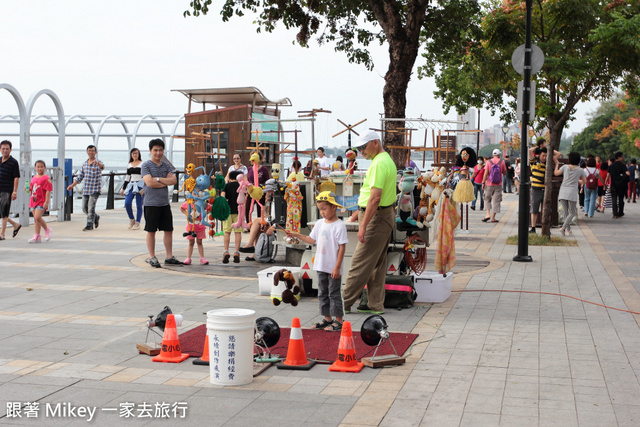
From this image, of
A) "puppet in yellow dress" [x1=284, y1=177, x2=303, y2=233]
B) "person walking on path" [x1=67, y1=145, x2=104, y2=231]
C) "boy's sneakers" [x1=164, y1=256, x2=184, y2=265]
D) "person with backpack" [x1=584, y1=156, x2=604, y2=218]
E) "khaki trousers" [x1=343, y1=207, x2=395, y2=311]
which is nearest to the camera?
"khaki trousers" [x1=343, y1=207, x2=395, y2=311]

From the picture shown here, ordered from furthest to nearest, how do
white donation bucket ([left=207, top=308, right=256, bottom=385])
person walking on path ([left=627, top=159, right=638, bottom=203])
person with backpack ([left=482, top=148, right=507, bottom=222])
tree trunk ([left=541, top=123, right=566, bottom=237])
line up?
person walking on path ([left=627, top=159, right=638, bottom=203])
person with backpack ([left=482, top=148, right=507, bottom=222])
tree trunk ([left=541, top=123, right=566, bottom=237])
white donation bucket ([left=207, top=308, right=256, bottom=385])

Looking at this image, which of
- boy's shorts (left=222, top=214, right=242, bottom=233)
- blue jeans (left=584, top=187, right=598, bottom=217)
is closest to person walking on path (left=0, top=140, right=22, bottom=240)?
boy's shorts (left=222, top=214, right=242, bottom=233)

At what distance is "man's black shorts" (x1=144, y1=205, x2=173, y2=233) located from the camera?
11273 millimetres

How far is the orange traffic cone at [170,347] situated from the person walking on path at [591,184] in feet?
60.7

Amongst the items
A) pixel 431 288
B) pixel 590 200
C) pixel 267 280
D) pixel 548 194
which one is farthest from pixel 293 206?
pixel 590 200

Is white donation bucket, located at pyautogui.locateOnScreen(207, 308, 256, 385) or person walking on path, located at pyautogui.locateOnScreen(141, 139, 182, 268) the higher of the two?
person walking on path, located at pyautogui.locateOnScreen(141, 139, 182, 268)

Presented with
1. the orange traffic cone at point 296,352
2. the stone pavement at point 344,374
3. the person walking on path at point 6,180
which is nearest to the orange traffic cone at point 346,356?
the stone pavement at point 344,374

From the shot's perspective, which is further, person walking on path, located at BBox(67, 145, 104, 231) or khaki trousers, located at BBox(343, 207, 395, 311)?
person walking on path, located at BBox(67, 145, 104, 231)

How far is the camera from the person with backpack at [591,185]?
73.0 feet

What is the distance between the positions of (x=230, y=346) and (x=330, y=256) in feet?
6.82

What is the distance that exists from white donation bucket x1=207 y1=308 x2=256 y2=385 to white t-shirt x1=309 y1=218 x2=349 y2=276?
186 cm

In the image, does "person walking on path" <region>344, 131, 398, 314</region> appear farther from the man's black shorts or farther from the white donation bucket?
the man's black shorts

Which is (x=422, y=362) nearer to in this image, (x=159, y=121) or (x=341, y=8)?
(x=341, y=8)

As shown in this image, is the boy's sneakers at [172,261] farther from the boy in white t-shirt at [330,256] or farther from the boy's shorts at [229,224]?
the boy in white t-shirt at [330,256]
